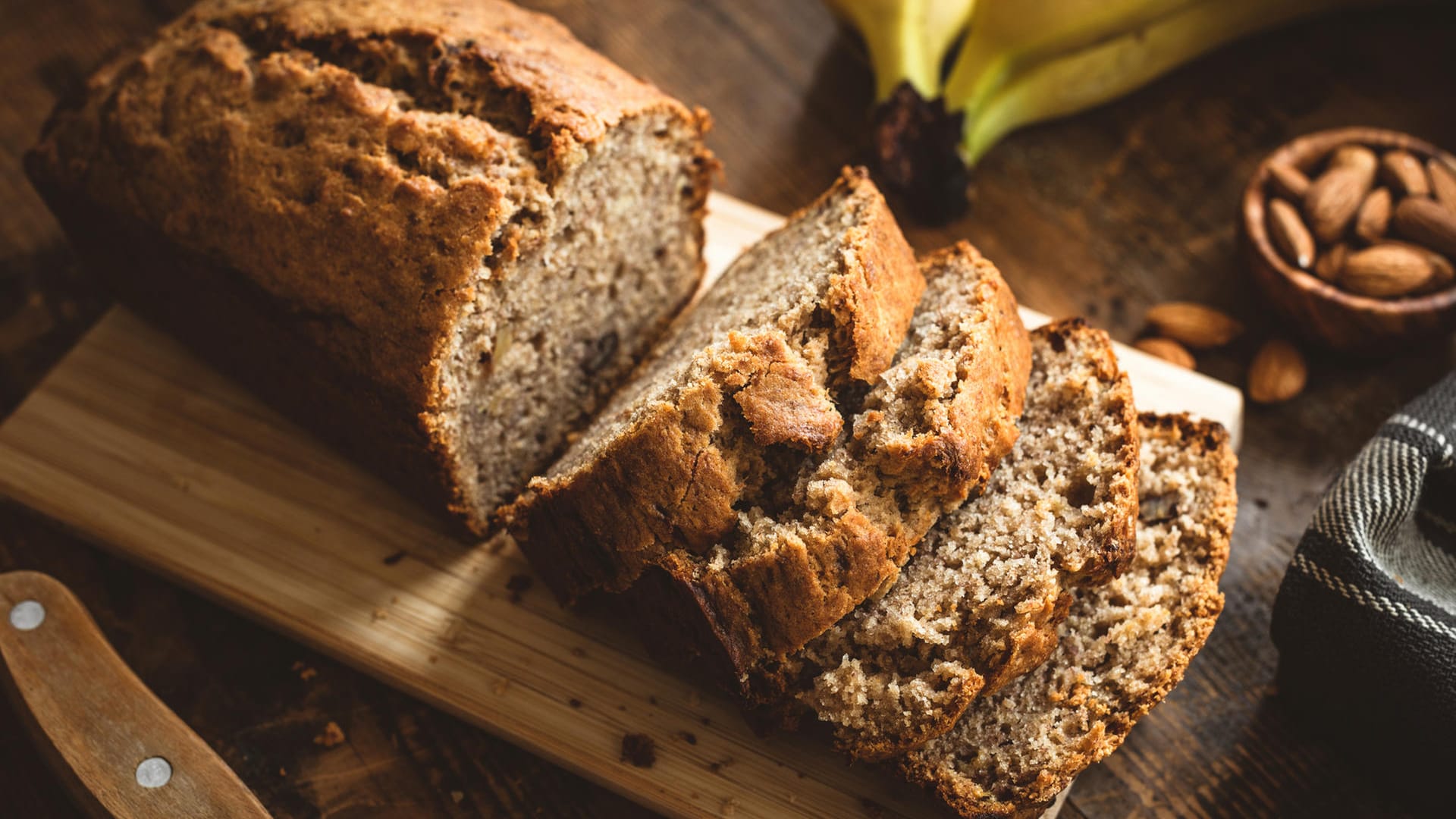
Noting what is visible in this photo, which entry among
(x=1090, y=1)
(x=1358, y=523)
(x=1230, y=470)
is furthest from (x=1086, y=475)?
(x=1090, y=1)

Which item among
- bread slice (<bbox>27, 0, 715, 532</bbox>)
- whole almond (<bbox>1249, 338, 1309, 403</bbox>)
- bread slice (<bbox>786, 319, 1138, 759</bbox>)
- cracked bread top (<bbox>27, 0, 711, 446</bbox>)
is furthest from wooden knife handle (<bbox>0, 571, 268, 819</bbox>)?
whole almond (<bbox>1249, 338, 1309, 403</bbox>)

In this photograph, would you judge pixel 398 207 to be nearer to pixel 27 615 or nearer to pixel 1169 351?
pixel 27 615

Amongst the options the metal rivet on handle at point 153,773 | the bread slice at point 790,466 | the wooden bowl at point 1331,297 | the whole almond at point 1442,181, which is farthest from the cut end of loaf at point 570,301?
the whole almond at point 1442,181

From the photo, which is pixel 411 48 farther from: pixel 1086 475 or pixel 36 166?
pixel 1086 475

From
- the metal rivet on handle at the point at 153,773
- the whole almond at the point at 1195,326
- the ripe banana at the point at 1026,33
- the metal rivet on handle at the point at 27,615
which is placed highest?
the ripe banana at the point at 1026,33

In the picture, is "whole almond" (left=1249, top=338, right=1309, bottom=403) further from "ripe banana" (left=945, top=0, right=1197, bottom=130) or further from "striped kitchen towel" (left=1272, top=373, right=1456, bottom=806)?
"ripe banana" (left=945, top=0, right=1197, bottom=130)

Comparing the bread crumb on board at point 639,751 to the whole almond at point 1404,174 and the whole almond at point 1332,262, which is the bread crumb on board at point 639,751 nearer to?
the whole almond at point 1332,262
